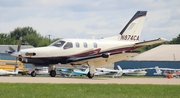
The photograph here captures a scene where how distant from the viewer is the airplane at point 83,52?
126 ft

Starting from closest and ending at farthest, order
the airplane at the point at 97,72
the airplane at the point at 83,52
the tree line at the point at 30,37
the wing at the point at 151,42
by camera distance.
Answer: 1. the airplane at the point at 83,52
2. the wing at the point at 151,42
3. the airplane at the point at 97,72
4. the tree line at the point at 30,37

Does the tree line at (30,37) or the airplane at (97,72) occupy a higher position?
the tree line at (30,37)

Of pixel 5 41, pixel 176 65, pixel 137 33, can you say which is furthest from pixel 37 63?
pixel 5 41

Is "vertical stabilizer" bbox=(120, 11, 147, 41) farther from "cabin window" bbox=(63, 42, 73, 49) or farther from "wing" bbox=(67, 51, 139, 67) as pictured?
"cabin window" bbox=(63, 42, 73, 49)

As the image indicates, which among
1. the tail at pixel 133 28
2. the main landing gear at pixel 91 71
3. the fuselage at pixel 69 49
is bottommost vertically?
the main landing gear at pixel 91 71

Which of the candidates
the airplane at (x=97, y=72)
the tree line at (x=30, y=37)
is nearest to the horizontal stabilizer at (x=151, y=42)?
the airplane at (x=97, y=72)

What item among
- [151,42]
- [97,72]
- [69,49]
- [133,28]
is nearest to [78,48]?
[69,49]

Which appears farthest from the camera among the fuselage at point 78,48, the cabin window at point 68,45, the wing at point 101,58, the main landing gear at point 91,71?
the main landing gear at point 91,71

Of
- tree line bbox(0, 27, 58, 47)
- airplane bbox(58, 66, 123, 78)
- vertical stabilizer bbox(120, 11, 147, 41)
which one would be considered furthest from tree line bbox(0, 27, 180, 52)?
vertical stabilizer bbox(120, 11, 147, 41)

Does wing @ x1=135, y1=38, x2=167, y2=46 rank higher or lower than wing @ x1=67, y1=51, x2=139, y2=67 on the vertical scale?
higher

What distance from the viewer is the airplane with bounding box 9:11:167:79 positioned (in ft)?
126

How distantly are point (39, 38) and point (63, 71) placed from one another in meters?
106

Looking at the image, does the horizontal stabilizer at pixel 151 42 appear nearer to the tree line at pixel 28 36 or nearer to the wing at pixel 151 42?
the wing at pixel 151 42
